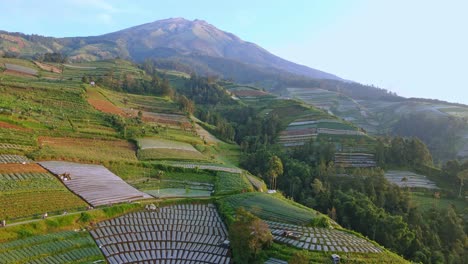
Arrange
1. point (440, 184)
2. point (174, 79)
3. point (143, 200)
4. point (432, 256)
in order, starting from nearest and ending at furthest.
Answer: point (143, 200), point (432, 256), point (440, 184), point (174, 79)

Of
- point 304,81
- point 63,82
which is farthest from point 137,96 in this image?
point 304,81

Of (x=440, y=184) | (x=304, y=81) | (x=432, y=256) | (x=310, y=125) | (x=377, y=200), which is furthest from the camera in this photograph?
(x=304, y=81)

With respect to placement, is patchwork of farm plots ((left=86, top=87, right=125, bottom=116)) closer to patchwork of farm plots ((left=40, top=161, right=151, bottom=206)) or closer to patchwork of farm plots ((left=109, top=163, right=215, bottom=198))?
patchwork of farm plots ((left=109, top=163, right=215, bottom=198))

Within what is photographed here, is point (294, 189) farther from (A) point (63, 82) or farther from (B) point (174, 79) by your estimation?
(B) point (174, 79)

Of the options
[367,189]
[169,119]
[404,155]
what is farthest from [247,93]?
[367,189]

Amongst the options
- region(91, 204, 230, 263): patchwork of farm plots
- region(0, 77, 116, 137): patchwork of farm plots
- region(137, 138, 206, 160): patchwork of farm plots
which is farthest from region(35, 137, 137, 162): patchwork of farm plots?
region(91, 204, 230, 263): patchwork of farm plots

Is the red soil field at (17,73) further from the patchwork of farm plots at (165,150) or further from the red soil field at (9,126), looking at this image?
the patchwork of farm plots at (165,150)

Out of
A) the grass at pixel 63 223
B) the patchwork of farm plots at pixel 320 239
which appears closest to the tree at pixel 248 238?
the patchwork of farm plots at pixel 320 239
